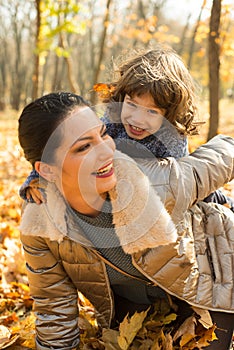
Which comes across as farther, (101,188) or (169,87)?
(169,87)

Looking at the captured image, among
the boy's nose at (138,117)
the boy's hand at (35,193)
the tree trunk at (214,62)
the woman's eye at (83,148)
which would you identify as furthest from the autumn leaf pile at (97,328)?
the tree trunk at (214,62)

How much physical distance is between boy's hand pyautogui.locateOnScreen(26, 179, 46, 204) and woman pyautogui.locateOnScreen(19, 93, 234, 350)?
0.03m

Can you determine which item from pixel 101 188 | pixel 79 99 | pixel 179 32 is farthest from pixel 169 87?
pixel 179 32

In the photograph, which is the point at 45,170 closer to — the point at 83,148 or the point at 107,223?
the point at 83,148

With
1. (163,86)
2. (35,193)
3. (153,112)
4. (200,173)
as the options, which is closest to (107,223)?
(35,193)

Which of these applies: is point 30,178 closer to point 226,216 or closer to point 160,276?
point 160,276

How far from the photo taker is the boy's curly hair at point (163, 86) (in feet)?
7.59

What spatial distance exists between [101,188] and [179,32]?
38683mm

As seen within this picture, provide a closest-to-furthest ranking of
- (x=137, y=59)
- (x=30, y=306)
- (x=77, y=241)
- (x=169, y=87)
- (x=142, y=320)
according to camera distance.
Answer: (x=77, y=241) → (x=142, y=320) → (x=169, y=87) → (x=137, y=59) → (x=30, y=306)

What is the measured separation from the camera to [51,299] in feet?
7.00

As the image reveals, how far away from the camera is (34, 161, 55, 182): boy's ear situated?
1.89m

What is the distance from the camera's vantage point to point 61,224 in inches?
76.3

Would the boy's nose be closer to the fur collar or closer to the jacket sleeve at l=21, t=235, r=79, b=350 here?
the fur collar

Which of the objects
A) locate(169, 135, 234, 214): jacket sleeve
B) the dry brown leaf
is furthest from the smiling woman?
the dry brown leaf
